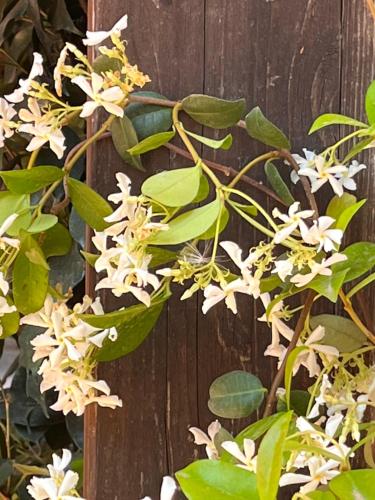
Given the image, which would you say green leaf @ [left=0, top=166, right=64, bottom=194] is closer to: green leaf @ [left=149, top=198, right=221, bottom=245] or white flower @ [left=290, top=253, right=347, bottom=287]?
green leaf @ [left=149, top=198, right=221, bottom=245]

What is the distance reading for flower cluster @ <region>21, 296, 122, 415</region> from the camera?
0.68 metres

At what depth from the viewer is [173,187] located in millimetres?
656

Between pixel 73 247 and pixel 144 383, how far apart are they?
18cm

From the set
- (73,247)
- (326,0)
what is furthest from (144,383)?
(326,0)

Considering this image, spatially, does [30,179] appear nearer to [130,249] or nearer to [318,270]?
[130,249]

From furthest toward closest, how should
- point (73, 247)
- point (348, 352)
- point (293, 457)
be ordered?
point (73, 247)
point (348, 352)
point (293, 457)

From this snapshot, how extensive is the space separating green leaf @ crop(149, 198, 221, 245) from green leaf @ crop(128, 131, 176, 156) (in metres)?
0.09

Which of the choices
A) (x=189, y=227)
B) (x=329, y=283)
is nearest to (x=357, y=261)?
(x=329, y=283)

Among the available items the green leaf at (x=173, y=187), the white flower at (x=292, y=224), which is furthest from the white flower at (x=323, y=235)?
the green leaf at (x=173, y=187)

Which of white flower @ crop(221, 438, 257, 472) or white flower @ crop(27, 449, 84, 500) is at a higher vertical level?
white flower @ crop(221, 438, 257, 472)

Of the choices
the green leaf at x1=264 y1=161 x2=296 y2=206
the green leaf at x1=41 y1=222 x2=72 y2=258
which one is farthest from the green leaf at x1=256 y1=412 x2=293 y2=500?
the green leaf at x1=41 y1=222 x2=72 y2=258

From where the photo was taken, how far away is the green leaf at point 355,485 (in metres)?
0.54

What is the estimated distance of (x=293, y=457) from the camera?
597 mm

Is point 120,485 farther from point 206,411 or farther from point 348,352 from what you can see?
point 348,352
